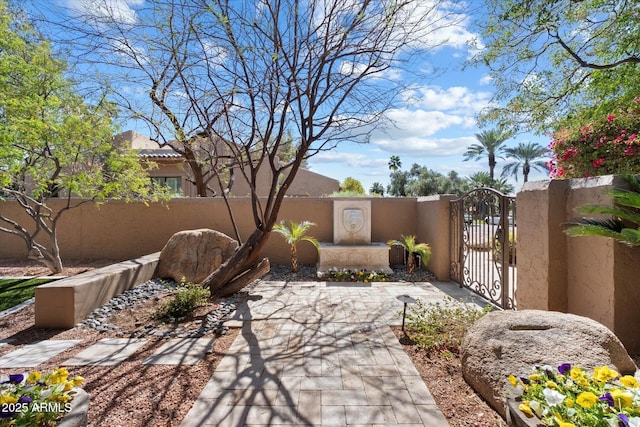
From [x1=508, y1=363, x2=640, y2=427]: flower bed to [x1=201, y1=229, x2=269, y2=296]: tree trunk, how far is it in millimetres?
4725

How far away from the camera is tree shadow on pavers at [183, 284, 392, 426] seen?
266 cm

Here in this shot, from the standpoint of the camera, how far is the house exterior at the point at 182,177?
13336mm

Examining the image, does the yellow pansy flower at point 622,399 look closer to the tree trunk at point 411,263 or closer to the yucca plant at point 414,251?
the yucca plant at point 414,251

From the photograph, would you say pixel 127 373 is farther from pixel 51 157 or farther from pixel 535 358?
pixel 51 157

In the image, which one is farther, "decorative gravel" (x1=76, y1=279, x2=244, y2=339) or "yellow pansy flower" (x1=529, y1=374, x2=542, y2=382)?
"decorative gravel" (x1=76, y1=279, x2=244, y2=339)

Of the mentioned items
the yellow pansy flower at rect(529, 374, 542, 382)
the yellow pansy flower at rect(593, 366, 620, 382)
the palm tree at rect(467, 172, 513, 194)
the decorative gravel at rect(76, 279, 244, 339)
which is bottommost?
the decorative gravel at rect(76, 279, 244, 339)

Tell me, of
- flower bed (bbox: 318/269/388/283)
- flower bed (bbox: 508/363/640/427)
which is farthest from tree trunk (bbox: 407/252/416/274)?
A: flower bed (bbox: 508/363/640/427)

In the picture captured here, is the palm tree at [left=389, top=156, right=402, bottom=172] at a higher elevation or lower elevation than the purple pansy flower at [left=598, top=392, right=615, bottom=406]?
higher

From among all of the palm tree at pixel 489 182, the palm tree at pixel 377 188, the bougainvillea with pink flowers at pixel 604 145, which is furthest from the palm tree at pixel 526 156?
the bougainvillea with pink flowers at pixel 604 145

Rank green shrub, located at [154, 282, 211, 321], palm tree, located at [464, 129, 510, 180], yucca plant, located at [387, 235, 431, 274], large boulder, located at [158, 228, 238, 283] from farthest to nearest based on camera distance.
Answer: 1. palm tree, located at [464, 129, 510, 180]
2. yucca plant, located at [387, 235, 431, 274]
3. large boulder, located at [158, 228, 238, 283]
4. green shrub, located at [154, 282, 211, 321]

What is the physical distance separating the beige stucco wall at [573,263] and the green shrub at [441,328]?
2.72 feet

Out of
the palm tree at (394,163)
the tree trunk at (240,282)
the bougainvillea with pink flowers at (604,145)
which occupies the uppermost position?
the palm tree at (394,163)

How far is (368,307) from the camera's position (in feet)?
18.3

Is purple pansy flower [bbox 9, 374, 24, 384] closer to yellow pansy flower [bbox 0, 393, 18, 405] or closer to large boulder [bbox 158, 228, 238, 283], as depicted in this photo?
yellow pansy flower [bbox 0, 393, 18, 405]
